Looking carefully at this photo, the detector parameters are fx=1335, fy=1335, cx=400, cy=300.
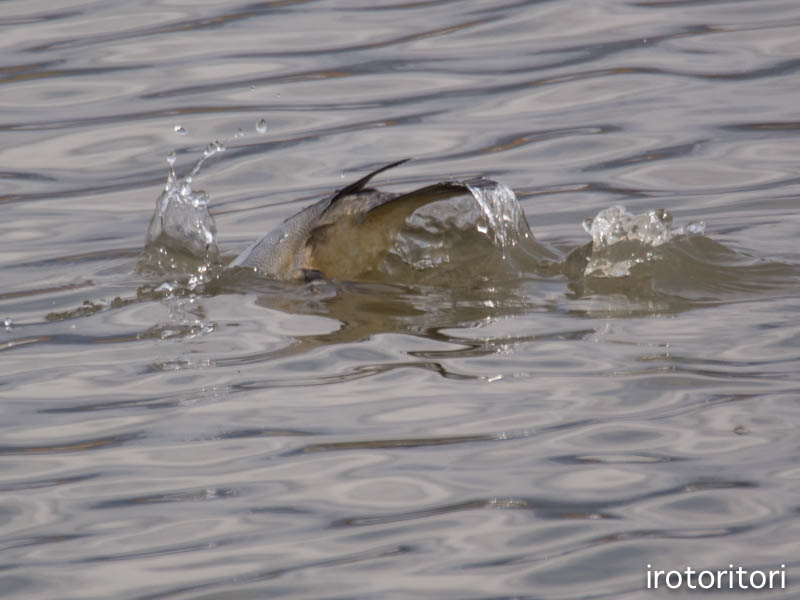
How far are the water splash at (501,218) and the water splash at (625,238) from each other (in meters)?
0.27

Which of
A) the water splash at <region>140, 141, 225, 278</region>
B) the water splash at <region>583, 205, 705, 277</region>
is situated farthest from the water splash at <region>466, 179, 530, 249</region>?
the water splash at <region>140, 141, 225, 278</region>

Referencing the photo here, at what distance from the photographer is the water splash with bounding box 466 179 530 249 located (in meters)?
4.79

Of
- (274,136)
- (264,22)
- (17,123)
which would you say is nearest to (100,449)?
(274,136)

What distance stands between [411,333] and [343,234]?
73cm

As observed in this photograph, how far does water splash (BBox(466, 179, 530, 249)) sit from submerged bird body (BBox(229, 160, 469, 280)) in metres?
0.18

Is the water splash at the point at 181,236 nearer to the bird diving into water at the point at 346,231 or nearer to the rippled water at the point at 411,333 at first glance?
the rippled water at the point at 411,333

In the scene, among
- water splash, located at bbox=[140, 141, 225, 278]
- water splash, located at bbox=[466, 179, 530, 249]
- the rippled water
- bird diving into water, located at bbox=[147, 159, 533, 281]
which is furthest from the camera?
water splash, located at bbox=[140, 141, 225, 278]

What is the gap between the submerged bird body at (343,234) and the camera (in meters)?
4.66

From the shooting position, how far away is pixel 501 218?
4.87 m

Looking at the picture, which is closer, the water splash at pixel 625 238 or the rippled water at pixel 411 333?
the rippled water at pixel 411 333

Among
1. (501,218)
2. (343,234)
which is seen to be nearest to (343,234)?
(343,234)

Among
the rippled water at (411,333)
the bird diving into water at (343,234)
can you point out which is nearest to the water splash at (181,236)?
the rippled water at (411,333)

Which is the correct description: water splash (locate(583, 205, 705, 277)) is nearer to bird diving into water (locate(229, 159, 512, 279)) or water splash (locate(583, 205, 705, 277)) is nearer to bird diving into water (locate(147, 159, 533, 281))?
bird diving into water (locate(147, 159, 533, 281))

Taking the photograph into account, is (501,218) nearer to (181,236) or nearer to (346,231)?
(346,231)
